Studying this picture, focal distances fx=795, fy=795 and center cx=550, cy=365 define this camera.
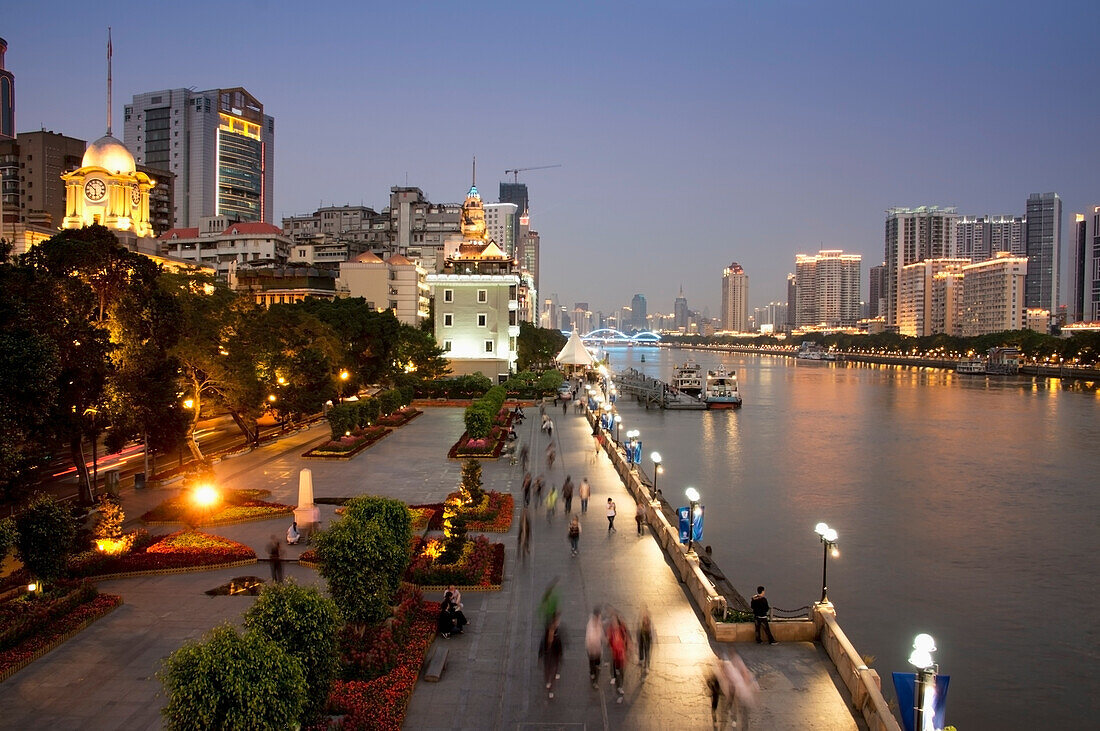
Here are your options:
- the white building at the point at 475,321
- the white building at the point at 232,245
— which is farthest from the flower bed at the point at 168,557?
the white building at the point at 232,245

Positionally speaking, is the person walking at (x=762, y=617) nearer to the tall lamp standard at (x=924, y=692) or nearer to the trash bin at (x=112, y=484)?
the tall lamp standard at (x=924, y=692)

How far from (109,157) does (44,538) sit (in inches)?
1716

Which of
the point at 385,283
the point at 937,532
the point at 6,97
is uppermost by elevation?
the point at 6,97

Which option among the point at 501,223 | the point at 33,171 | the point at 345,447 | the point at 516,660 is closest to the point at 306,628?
the point at 516,660

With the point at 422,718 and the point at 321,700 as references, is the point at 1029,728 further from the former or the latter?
the point at 321,700

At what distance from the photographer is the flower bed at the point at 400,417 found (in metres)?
41.5

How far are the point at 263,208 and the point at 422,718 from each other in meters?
144

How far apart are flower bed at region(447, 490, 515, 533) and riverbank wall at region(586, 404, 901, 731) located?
159 inches

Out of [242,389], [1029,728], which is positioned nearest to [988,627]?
[1029,728]

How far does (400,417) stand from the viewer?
44.2m

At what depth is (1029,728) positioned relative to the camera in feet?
47.3

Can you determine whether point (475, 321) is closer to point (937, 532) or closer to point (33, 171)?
point (937, 532)

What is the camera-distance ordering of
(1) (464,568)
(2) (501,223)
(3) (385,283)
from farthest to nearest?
(2) (501,223)
(3) (385,283)
(1) (464,568)

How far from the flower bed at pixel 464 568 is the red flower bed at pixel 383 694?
3058 millimetres
